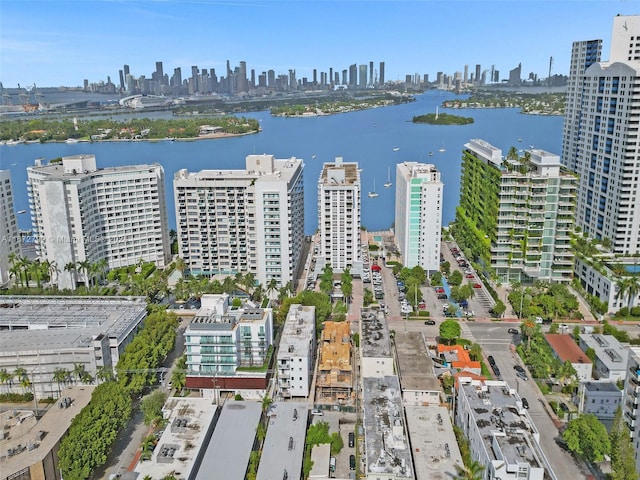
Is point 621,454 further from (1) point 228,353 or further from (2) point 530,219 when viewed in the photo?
(2) point 530,219

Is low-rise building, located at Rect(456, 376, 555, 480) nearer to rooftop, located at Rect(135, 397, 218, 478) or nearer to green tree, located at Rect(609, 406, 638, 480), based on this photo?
green tree, located at Rect(609, 406, 638, 480)

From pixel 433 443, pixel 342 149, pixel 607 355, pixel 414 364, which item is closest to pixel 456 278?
pixel 607 355

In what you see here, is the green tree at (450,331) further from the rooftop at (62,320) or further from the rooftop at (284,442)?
the rooftop at (62,320)

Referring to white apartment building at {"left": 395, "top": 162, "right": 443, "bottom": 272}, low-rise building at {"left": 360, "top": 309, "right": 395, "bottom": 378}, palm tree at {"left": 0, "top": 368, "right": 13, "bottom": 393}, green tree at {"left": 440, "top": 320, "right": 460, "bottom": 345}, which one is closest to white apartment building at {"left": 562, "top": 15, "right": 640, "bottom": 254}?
white apartment building at {"left": 395, "top": 162, "right": 443, "bottom": 272}

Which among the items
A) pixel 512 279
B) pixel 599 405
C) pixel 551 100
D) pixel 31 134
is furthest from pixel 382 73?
pixel 599 405

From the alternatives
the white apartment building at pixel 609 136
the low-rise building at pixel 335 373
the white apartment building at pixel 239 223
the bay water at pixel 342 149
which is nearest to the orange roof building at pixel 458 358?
the low-rise building at pixel 335 373

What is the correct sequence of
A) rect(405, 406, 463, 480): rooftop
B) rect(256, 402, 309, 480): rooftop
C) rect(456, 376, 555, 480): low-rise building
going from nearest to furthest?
rect(456, 376, 555, 480): low-rise building, rect(405, 406, 463, 480): rooftop, rect(256, 402, 309, 480): rooftop

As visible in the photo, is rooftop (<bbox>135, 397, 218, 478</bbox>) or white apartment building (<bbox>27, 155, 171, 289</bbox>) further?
white apartment building (<bbox>27, 155, 171, 289</bbox>)
